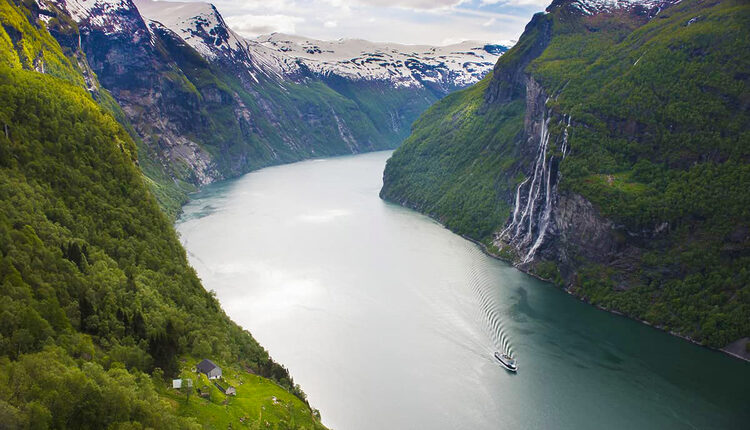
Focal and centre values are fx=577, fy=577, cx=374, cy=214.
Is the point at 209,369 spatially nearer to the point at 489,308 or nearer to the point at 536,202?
the point at 489,308

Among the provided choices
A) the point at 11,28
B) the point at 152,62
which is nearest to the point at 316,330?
Result: the point at 11,28

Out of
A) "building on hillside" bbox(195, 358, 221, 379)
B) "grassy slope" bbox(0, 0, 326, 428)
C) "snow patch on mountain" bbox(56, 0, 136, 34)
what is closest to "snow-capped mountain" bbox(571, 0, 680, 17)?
"grassy slope" bbox(0, 0, 326, 428)

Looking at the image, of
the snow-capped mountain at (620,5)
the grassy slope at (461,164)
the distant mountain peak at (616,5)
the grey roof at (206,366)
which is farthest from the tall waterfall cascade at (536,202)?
the grey roof at (206,366)

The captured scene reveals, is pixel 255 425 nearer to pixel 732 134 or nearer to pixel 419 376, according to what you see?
pixel 419 376

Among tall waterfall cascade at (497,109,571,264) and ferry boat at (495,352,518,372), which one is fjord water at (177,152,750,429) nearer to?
ferry boat at (495,352,518,372)

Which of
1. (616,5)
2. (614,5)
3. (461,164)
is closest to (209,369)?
(461,164)
